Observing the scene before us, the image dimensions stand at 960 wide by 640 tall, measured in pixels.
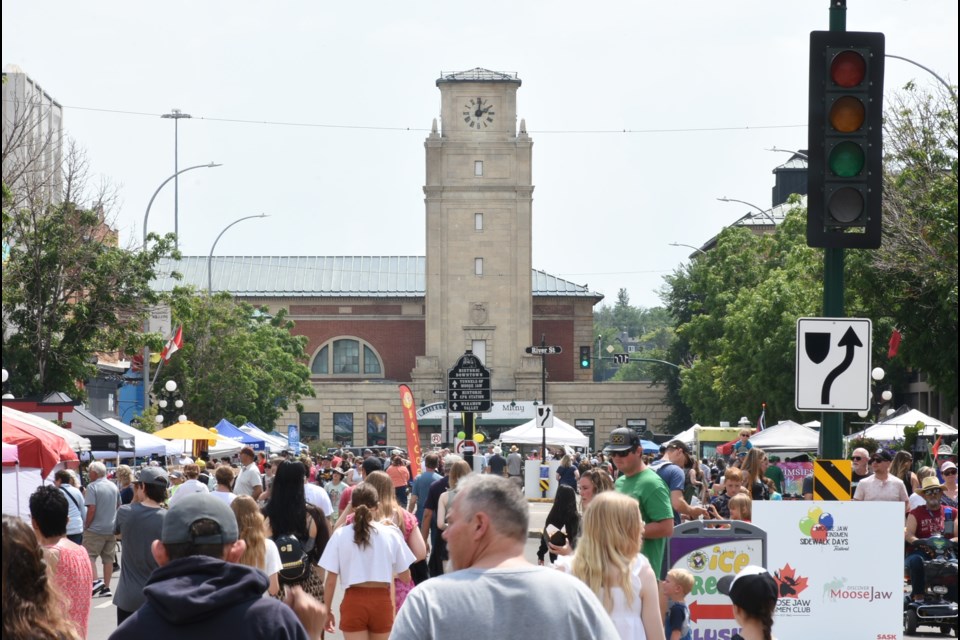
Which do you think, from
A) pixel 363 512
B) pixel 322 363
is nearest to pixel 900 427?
pixel 363 512

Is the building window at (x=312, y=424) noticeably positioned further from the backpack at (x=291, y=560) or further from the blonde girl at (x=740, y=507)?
the backpack at (x=291, y=560)

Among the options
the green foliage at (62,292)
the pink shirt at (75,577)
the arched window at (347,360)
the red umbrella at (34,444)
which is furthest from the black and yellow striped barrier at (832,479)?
the arched window at (347,360)

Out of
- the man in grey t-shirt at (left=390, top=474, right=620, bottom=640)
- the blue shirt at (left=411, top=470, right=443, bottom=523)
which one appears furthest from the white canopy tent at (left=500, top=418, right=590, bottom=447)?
the man in grey t-shirt at (left=390, top=474, right=620, bottom=640)

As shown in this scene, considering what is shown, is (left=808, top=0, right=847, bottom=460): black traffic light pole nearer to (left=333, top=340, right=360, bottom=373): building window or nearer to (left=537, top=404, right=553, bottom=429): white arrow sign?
(left=537, top=404, right=553, bottom=429): white arrow sign

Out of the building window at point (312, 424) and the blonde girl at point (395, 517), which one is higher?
the blonde girl at point (395, 517)

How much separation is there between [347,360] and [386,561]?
100816mm

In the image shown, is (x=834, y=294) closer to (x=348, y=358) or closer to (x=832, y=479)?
(x=832, y=479)

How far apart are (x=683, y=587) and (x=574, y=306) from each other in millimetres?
100058

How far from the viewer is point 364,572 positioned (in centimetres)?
1033

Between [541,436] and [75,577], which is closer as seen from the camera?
[75,577]

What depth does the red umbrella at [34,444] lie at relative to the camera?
16.1m

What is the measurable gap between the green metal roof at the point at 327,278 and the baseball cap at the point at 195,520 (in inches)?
4025

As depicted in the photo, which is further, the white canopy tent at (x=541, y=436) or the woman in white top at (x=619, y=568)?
the white canopy tent at (x=541, y=436)

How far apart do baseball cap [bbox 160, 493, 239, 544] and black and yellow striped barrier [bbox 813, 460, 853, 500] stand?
22.2ft
